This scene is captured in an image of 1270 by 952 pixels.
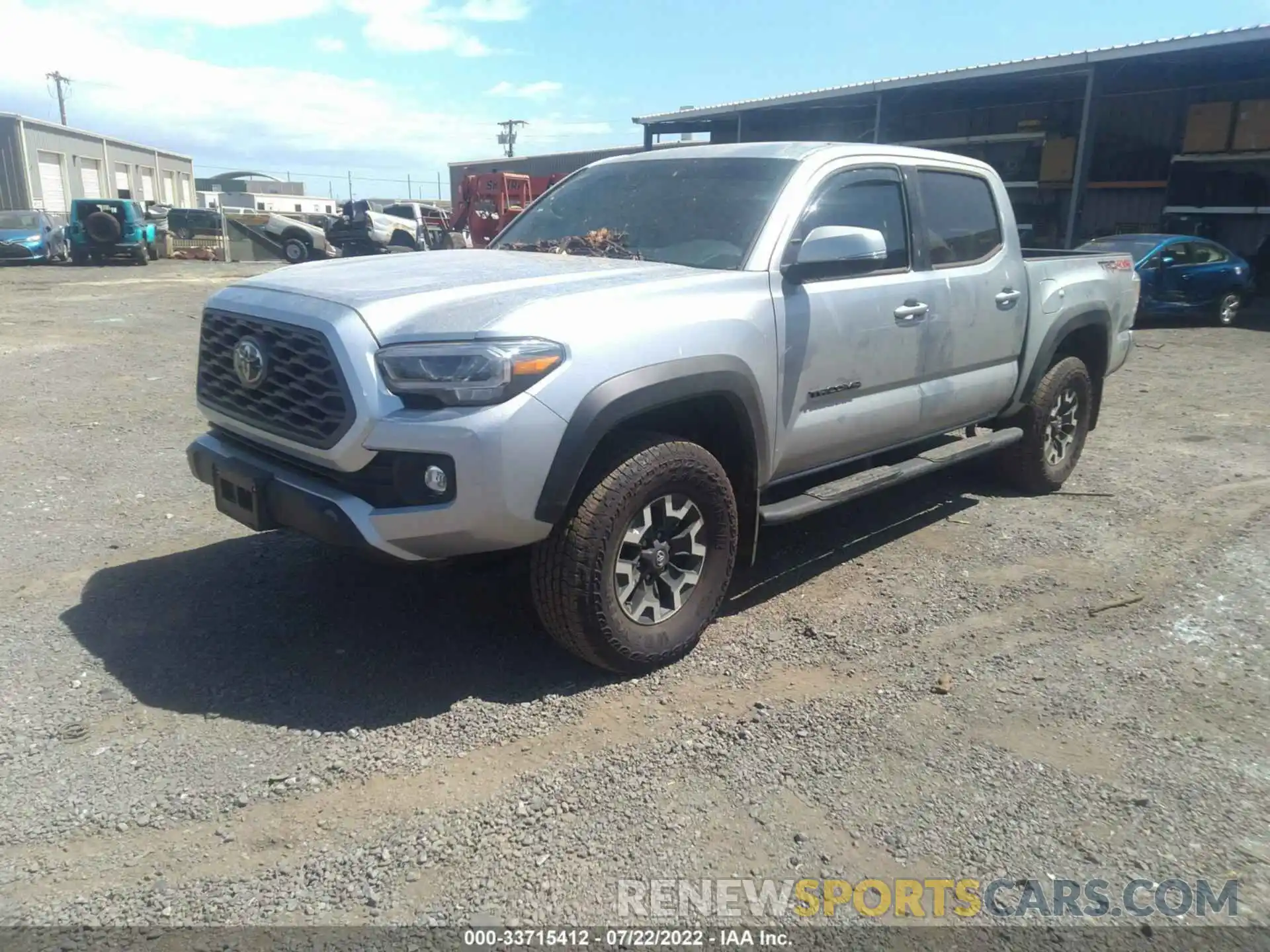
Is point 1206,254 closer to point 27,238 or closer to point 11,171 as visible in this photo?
point 27,238

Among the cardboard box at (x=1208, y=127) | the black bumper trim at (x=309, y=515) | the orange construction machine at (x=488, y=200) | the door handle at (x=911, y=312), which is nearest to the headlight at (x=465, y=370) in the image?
the black bumper trim at (x=309, y=515)

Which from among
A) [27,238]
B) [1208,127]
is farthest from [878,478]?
[27,238]

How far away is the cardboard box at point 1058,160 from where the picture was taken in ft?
76.1

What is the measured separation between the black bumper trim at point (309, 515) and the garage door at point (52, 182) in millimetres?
43423

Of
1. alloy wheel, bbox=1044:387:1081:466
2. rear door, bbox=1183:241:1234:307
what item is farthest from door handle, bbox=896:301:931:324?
rear door, bbox=1183:241:1234:307

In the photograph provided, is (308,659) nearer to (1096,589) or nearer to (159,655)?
(159,655)

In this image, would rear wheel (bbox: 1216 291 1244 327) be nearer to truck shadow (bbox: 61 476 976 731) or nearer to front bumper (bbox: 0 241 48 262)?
truck shadow (bbox: 61 476 976 731)

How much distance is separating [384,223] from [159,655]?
95.4 feet

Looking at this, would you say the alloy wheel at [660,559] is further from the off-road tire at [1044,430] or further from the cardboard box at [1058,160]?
the cardboard box at [1058,160]

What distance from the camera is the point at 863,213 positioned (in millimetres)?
4383

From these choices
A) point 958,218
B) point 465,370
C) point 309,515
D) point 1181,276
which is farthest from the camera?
point 1181,276

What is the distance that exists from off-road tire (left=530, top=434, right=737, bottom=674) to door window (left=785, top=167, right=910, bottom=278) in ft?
3.45

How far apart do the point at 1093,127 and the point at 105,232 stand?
24691 mm

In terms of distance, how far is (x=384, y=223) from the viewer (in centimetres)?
3058
